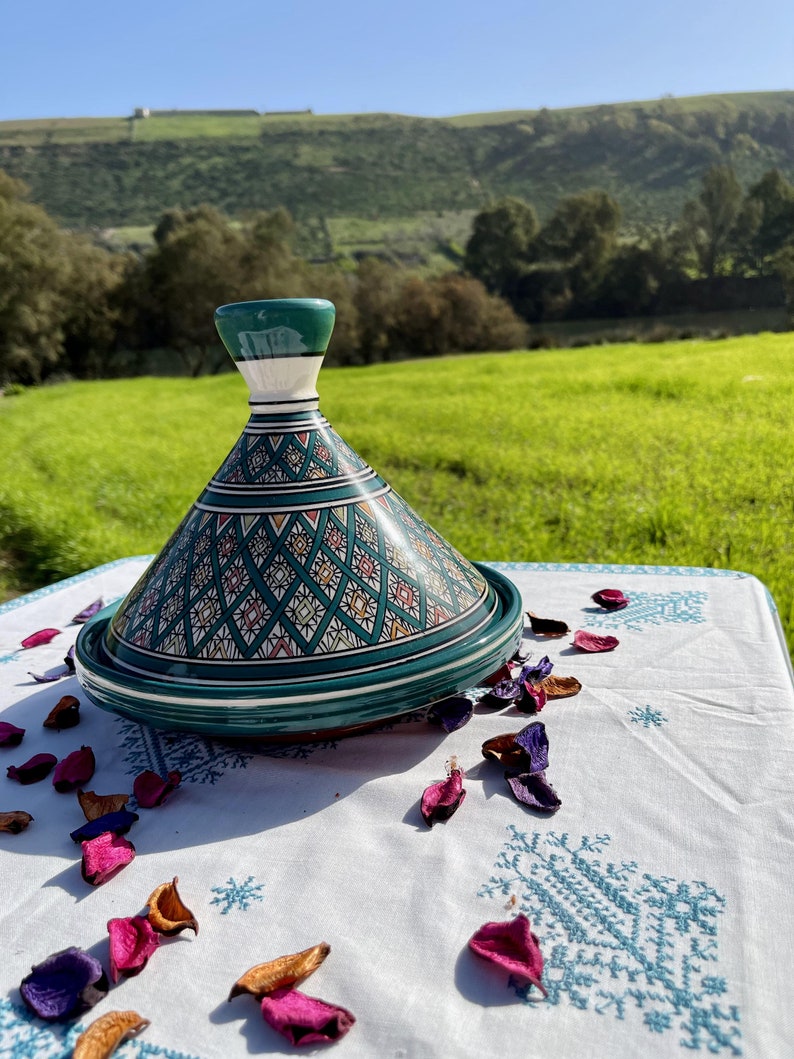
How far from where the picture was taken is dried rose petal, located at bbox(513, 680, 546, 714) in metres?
1.40

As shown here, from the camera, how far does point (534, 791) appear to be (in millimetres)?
1136

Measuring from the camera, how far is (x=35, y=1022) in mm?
795

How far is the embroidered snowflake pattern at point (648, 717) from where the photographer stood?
1327 millimetres

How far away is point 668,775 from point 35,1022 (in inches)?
33.6

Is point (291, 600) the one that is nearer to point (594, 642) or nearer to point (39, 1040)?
point (39, 1040)

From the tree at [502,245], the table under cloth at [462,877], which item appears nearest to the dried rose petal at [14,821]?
the table under cloth at [462,877]

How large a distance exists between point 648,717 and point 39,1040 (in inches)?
38.3

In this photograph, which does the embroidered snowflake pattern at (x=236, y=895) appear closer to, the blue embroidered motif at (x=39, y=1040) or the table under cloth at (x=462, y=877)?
the table under cloth at (x=462, y=877)

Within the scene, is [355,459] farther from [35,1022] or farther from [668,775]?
[35,1022]

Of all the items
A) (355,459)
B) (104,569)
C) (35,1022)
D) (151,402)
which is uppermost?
(355,459)

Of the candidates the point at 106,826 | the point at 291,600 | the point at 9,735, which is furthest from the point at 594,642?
the point at 9,735

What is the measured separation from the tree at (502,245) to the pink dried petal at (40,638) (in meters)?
37.5

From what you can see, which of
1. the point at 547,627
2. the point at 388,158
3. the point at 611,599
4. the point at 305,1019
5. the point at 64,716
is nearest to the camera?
the point at 305,1019

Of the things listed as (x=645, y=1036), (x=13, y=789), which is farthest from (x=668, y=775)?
(x=13, y=789)
